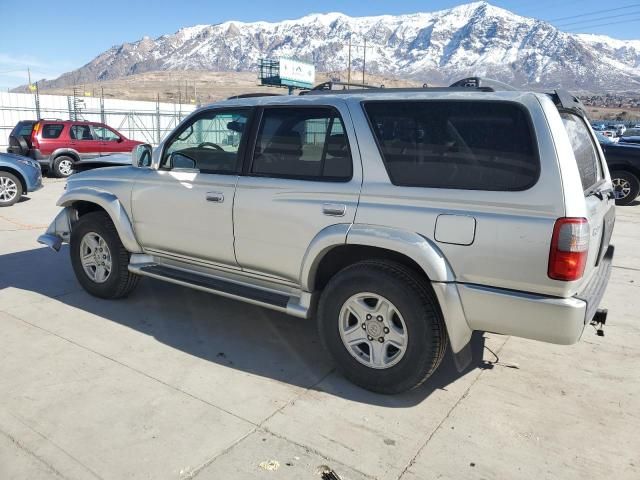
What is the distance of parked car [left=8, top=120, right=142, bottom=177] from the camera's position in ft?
48.8

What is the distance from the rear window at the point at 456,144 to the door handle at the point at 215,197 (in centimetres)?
130

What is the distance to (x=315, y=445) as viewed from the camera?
286cm

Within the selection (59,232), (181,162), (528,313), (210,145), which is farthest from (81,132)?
(528,313)

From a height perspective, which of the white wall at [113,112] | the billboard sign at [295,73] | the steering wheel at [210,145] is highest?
the billboard sign at [295,73]

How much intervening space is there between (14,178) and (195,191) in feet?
26.7

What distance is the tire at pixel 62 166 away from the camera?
15031mm

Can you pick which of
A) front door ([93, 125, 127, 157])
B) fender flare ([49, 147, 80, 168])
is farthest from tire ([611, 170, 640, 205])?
fender flare ([49, 147, 80, 168])

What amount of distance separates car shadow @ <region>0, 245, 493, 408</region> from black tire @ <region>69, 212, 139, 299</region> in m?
0.13

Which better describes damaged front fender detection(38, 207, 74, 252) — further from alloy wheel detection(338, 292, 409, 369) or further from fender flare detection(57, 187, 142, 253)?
alloy wheel detection(338, 292, 409, 369)

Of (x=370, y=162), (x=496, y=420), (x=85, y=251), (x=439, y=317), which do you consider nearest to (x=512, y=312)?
(x=439, y=317)

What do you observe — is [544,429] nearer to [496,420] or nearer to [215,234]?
[496,420]

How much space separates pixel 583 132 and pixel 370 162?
164 cm

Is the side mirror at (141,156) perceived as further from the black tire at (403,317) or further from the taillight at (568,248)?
the taillight at (568,248)

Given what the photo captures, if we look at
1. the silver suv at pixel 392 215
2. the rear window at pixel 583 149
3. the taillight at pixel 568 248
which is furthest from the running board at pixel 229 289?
the rear window at pixel 583 149
